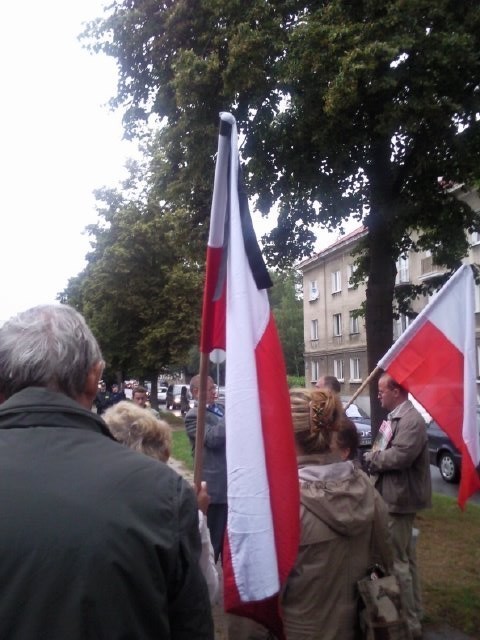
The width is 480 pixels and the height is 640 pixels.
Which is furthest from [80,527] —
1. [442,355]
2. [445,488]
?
[445,488]

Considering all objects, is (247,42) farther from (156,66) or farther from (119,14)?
(119,14)

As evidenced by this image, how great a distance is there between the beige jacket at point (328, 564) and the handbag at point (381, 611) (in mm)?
42

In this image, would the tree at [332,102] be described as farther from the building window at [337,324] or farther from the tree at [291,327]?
the tree at [291,327]

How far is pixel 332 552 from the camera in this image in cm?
282

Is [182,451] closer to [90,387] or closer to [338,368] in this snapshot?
[90,387]

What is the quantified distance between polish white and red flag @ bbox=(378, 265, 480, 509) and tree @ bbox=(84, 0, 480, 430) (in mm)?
5109

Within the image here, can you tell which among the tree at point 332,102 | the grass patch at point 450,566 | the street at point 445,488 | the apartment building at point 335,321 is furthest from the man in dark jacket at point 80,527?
the apartment building at point 335,321

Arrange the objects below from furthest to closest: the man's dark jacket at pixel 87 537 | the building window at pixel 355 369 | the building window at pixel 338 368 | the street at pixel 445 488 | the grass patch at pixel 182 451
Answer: the building window at pixel 338 368 < the building window at pixel 355 369 < the grass patch at pixel 182 451 < the street at pixel 445 488 < the man's dark jacket at pixel 87 537

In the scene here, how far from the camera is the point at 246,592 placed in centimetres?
257

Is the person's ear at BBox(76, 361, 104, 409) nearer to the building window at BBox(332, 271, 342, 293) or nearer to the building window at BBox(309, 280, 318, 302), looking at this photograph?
the building window at BBox(332, 271, 342, 293)

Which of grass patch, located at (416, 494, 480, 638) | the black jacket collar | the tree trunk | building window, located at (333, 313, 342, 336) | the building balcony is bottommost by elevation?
grass patch, located at (416, 494, 480, 638)

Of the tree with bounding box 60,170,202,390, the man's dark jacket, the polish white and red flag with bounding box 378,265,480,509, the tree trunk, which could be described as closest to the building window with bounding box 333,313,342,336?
the tree with bounding box 60,170,202,390

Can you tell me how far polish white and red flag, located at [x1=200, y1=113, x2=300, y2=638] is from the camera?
2561 millimetres

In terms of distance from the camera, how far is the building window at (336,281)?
154 ft
